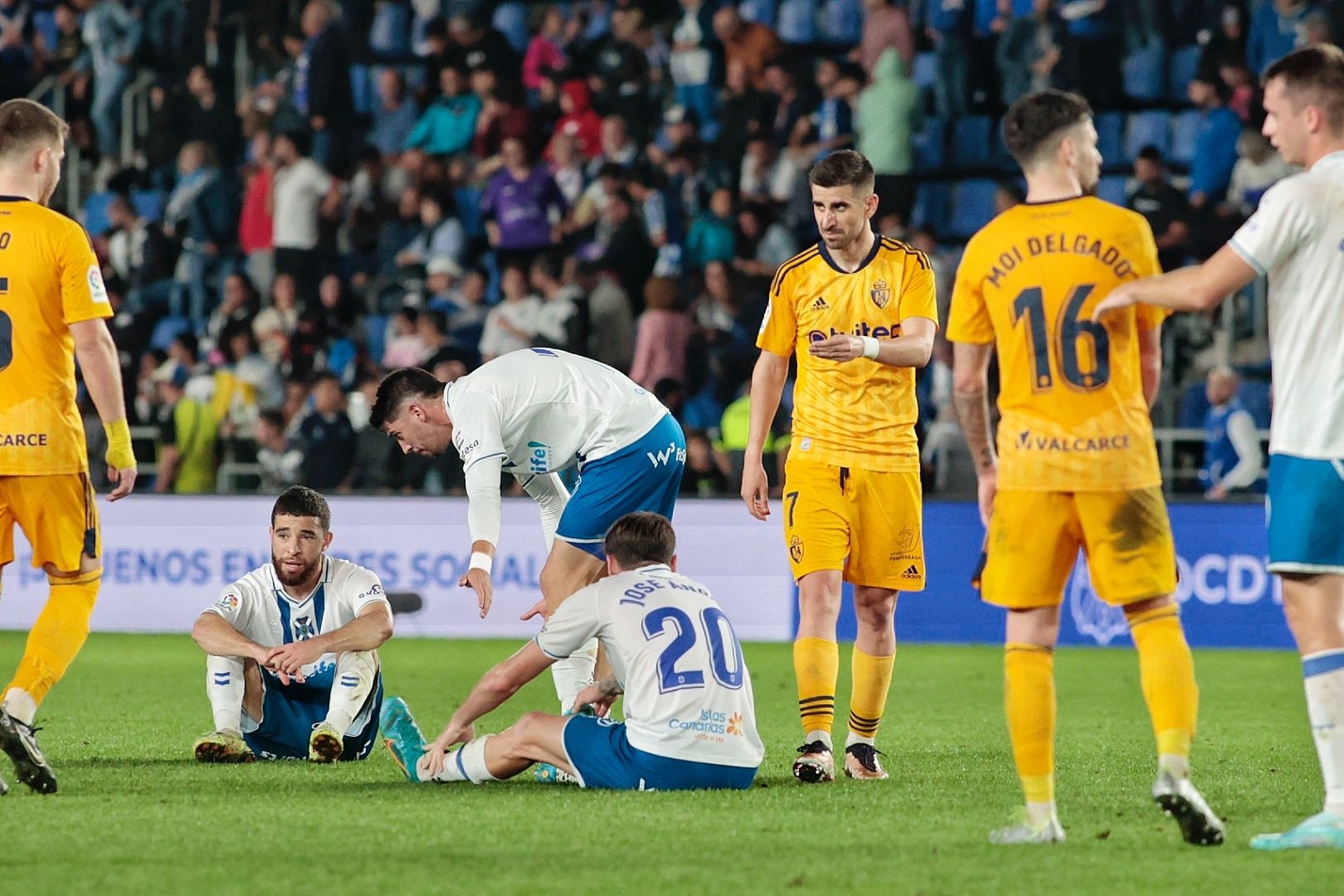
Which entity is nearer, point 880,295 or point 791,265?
point 880,295

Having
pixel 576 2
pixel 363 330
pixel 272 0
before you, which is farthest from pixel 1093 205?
pixel 272 0

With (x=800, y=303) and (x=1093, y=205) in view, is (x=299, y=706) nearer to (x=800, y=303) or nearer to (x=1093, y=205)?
(x=800, y=303)

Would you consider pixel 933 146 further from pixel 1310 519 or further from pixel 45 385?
pixel 1310 519

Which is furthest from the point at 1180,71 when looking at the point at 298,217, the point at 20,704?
the point at 20,704

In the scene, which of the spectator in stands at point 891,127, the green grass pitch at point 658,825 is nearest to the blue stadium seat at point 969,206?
the spectator in stands at point 891,127

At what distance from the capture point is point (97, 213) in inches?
844

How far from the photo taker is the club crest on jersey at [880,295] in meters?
7.53

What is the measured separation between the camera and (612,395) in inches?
304

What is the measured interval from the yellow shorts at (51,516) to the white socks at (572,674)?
6.81ft

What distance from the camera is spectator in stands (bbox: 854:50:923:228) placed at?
17.8 metres

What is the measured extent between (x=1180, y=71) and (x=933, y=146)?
261 centimetres

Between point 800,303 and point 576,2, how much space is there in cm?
1409

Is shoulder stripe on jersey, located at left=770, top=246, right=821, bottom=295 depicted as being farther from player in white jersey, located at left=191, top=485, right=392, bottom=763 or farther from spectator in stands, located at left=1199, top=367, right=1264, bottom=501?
spectator in stands, located at left=1199, top=367, right=1264, bottom=501

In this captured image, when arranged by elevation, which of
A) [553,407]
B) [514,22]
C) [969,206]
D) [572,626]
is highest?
[514,22]
